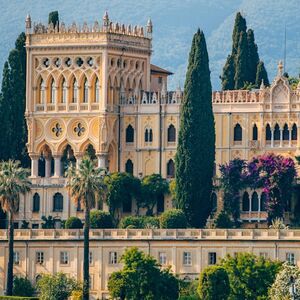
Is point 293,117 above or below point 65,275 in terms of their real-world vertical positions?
above

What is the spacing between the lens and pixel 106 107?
550 ft

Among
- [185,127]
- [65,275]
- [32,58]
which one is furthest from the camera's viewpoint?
[32,58]

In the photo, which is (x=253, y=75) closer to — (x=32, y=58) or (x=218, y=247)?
(x=32, y=58)

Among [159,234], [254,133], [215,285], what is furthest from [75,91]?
[215,285]

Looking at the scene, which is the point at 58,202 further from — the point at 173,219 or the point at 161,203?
the point at 173,219

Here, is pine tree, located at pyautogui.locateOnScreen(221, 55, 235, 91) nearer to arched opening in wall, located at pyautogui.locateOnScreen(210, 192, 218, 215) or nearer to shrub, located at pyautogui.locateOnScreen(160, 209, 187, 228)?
arched opening in wall, located at pyautogui.locateOnScreen(210, 192, 218, 215)

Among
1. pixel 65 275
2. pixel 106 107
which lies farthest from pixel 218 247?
pixel 106 107

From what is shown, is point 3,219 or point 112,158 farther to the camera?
point 112,158

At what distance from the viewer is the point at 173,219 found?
154250 millimetres

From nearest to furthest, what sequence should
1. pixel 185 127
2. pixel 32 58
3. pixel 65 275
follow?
pixel 65 275 → pixel 185 127 → pixel 32 58

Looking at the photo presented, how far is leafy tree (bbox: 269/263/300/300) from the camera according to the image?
128988 mm

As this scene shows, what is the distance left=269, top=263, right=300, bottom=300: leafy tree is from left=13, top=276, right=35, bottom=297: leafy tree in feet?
64.5

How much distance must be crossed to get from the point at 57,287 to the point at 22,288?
5.08m

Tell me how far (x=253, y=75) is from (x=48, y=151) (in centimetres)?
1605
